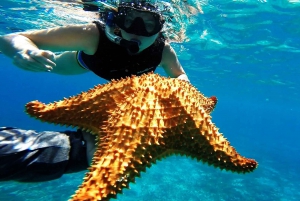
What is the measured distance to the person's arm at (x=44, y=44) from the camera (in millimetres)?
2549

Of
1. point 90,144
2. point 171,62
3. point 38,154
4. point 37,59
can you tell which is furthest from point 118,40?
point 38,154

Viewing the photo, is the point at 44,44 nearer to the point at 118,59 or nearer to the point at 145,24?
the point at 118,59

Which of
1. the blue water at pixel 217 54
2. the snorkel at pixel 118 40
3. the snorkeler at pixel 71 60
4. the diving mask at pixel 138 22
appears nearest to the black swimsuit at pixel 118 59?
the snorkeler at pixel 71 60

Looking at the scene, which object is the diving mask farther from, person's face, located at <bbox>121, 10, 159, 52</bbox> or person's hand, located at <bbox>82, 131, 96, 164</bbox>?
person's hand, located at <bbox>82, 131, 96, 164</bbox>

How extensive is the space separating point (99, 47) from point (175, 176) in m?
12.2

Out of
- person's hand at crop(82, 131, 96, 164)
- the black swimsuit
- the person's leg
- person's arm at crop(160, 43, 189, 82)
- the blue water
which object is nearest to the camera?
the person's leg

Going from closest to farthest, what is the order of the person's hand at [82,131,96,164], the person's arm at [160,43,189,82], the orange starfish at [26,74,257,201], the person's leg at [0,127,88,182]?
the orange starfish at [26,74,257,201]
the person's leg at [0,127,88,182]
the person's hand at [82,131,96,164]
the person's arm at [160,43,189,82]

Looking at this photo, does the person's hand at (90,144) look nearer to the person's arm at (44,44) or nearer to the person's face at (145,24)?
the person's arm at (44,44)

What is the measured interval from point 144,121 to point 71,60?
14.9ft

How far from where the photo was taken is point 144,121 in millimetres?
2037

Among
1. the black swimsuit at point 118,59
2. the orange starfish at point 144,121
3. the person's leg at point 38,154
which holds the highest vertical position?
the black swimsuit at point 118,59

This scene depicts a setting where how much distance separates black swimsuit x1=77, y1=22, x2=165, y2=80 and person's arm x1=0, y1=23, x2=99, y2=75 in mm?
152

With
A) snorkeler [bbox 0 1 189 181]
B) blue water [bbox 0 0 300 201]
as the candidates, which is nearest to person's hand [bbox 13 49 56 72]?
snorkeler [bbox 0 1 189 181]

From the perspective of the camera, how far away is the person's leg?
2.41 metres
